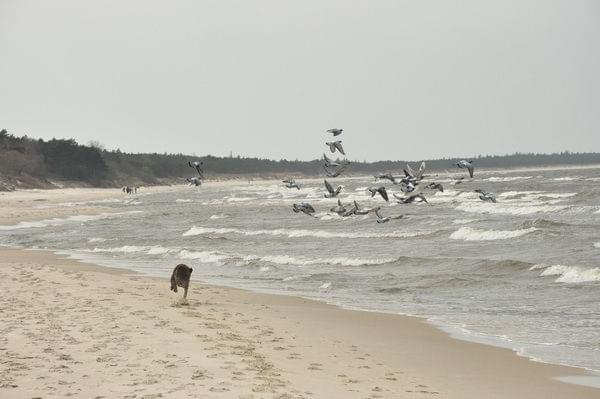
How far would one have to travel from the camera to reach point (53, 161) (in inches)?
4190

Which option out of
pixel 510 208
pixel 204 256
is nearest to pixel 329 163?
pixel 204 256

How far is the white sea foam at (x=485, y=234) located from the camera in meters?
29.9

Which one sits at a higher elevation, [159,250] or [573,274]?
[573,274]

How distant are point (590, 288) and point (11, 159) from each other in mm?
90661

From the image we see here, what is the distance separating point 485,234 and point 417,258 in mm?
7994

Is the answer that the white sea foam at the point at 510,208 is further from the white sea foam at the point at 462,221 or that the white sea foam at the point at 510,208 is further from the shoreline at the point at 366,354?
the shoreline at the point at 366,354

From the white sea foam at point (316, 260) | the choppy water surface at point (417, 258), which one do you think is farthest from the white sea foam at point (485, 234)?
the white sea foam at point (316, 260)

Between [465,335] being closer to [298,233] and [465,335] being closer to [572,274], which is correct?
[572,274]

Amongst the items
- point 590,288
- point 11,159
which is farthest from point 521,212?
point 11,159

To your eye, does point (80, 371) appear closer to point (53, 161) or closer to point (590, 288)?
point (590, 288)

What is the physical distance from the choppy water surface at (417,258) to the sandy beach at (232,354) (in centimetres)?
128

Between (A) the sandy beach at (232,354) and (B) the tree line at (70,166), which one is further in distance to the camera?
(B) the tree line at (70,166)

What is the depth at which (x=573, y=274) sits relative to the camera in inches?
747

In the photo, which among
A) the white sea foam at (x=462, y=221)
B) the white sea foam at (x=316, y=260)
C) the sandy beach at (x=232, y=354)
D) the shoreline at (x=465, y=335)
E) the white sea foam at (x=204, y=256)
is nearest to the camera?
the sandy beach at (x=232, y=354)
